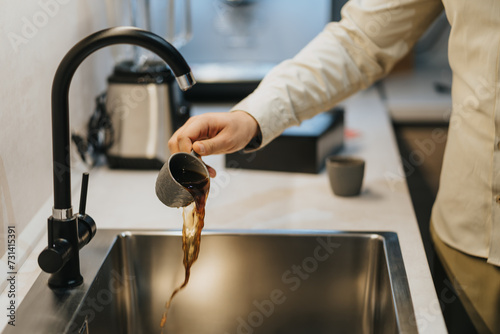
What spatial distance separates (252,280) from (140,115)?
587mm

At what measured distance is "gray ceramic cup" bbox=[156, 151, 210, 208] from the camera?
103cm

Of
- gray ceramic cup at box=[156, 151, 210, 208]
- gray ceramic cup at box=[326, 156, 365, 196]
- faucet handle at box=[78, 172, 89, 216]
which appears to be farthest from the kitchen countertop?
gray ceramic cup at box=[156, 151, 210, 208]

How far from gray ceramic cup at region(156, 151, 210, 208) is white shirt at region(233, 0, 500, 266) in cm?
24

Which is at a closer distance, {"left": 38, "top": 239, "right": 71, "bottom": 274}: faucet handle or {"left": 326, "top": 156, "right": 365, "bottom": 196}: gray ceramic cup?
{"left": 38, "top": 239, "right": 71, "bottom": 274}: faucet handle

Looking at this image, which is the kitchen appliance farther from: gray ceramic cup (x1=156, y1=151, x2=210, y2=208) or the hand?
gray ceramic cup (x1=156, y1=151, x2=210, y2=208)

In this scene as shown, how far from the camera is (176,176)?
1079 millimetres

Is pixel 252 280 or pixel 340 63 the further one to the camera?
pixel 340 63

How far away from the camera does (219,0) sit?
2598 mm

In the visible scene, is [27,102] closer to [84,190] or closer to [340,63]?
[84,190]

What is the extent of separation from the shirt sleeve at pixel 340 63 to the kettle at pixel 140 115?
39cm

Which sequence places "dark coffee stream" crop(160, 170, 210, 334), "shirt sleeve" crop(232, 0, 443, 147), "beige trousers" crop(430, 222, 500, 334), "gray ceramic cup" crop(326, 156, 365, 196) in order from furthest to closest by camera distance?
"gray ceramic cup" crop(326, 156, 365, 196), "shirt sleeve" crop(232, 0, 443, 147), "beige trousers" crop(430, 222, 500, 334), "dark coffee stream" crop(160, 170, 210, 334)

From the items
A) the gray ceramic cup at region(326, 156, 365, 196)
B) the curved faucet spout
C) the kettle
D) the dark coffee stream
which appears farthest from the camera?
the kettle

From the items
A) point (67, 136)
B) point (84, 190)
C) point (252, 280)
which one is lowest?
point (252, 280)

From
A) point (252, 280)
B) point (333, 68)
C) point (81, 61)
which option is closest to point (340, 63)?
point (333, 68)
